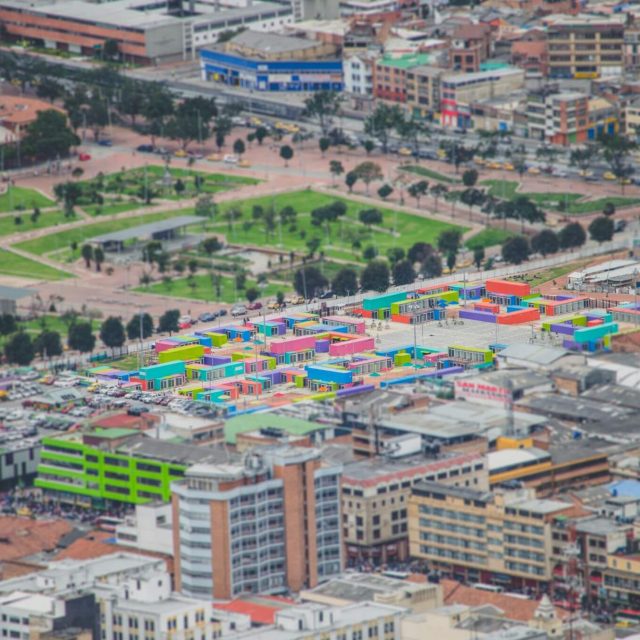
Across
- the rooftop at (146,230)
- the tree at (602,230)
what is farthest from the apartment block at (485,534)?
the rooftop at (146,230)

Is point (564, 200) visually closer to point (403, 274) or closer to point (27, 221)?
point (403, 274)

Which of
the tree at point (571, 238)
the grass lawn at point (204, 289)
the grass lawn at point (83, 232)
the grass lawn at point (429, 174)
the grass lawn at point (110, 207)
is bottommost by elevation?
the grass lawn at point (204, 289)

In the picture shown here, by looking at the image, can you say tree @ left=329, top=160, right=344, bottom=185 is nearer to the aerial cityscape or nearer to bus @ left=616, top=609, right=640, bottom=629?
the aerial cityscape

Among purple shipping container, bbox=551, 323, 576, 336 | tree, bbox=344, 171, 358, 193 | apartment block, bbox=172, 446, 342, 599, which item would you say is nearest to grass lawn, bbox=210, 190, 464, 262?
tree, bbox=344, 171, 358, 193

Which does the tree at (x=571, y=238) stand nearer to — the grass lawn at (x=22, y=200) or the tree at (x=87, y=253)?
the tree at (x=87, y=253)

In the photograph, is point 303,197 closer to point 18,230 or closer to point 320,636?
point 18,230

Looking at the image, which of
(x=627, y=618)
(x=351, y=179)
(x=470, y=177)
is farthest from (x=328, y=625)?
(x=470, y=177)
